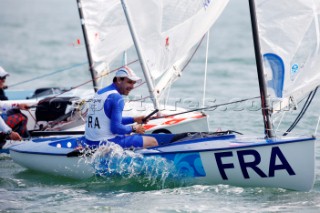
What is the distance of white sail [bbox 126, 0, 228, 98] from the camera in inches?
285

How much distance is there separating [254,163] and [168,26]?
6.06ft

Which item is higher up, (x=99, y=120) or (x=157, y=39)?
(x=157, y=39)

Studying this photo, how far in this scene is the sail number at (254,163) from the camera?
248 inches

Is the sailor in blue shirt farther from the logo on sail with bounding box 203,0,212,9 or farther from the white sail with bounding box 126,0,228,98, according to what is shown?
the logo on sail with bounding box 203,0,212,9

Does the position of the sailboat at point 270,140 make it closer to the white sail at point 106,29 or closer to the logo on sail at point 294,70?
the logo on sail at point 294,70

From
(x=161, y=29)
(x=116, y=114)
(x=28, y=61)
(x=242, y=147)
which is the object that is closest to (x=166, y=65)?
(x=161, y=29)

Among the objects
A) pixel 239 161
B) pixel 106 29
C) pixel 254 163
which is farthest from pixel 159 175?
pixel 106 29

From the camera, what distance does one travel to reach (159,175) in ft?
22.3

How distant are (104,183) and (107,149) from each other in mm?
356

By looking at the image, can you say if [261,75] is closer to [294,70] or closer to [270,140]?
[294,70]

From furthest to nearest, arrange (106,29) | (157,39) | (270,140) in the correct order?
(106,29) < (157,39) < (270,140)

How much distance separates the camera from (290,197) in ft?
21.0

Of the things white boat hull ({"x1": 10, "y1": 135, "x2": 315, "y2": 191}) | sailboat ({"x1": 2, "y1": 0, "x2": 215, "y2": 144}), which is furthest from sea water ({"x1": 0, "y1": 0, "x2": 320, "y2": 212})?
sailboat ({"x1": 2, "y1": 0, "x2": 215, "y2": 144})

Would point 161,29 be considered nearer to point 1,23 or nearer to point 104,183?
point 104,183
